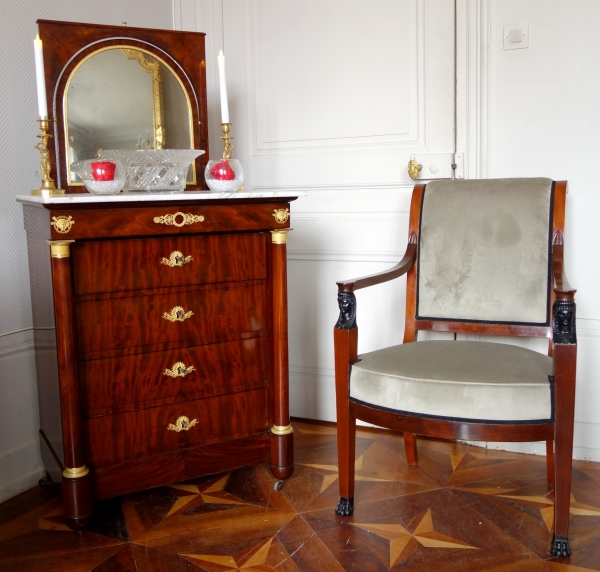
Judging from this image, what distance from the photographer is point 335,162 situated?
2.70 metres

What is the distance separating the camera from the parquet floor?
1791 mm

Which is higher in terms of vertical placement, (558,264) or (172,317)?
(558,264)

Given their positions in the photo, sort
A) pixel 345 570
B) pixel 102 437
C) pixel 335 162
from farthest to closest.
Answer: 1. pixel 335 162
2. pixel 102 437
3. pixel 345 570

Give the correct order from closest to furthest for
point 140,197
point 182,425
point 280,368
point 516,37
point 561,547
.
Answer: point 561,547 < point 140,197 < point 182,425 < point 280,368 < point 516,37

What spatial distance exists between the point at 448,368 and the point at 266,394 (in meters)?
Result: 0.69

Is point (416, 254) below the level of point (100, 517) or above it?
above

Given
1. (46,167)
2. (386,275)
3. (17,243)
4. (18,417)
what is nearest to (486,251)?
(386,275)

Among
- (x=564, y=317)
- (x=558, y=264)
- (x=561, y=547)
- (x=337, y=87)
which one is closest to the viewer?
(x=564, y=317)

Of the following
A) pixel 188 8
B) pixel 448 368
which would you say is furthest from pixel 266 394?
pixel 188 8

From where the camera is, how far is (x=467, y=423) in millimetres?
1715

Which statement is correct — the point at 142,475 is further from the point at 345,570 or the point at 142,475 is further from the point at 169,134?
the point at 169,134

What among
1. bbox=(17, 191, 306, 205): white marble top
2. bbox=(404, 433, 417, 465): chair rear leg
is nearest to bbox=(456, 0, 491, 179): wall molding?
bbox=(17, 191, 306, 205): white marble top

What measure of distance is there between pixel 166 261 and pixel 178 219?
129mm

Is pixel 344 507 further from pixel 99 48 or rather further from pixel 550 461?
pixel 99 48
